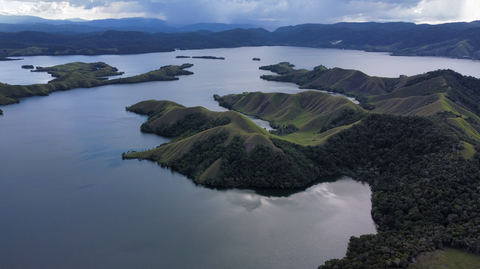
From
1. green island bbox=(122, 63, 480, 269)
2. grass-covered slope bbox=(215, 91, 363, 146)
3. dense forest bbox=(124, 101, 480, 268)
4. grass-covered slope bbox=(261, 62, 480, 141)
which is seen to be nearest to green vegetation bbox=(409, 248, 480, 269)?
green island bbox=(122, 63, 480, 269)

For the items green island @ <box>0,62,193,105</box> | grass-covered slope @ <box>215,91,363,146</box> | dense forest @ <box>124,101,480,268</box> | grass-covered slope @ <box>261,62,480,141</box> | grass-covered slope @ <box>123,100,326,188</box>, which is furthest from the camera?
green island @ <box>0,62,193,105</box>

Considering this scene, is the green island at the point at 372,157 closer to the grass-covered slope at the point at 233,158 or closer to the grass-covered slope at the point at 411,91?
the grass-covered slope at the point at 233,158

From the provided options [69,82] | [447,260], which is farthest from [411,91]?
[69,82]

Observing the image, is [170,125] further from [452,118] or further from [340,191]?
[452,118]

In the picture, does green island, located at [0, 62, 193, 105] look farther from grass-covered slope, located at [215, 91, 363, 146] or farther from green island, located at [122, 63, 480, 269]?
grass-covered slope, located at [215, 91, 363, 146]

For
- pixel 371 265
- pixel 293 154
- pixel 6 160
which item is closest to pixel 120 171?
pixel 6 160

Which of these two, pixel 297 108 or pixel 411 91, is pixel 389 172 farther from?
pixel 411 91

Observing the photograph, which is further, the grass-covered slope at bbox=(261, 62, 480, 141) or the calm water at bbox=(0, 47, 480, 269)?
the grass-covered slope at bbox=(261, 62, 480, 141)
